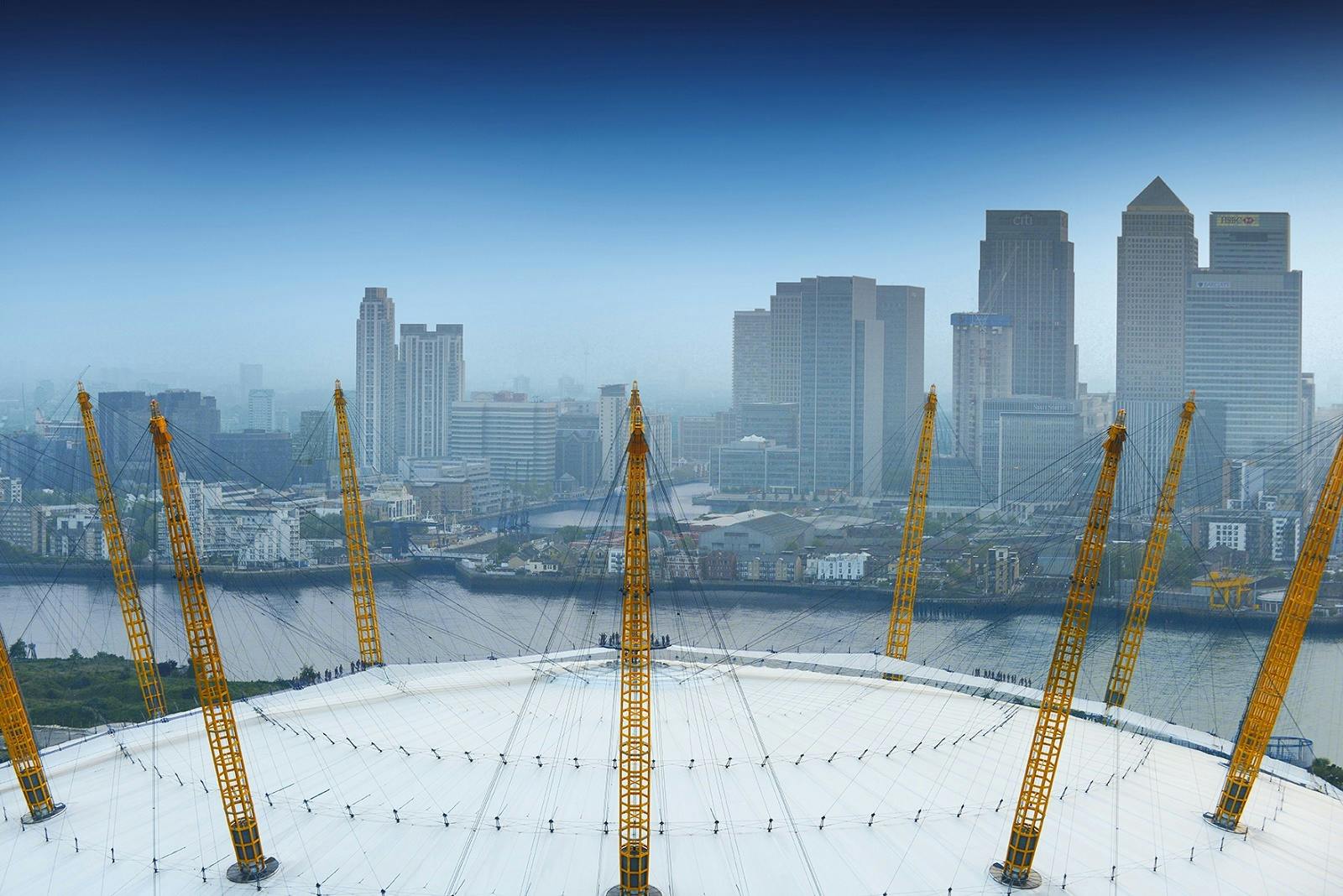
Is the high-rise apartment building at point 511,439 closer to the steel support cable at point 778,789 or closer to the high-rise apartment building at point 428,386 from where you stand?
the high-rise apartment building at point 428,386

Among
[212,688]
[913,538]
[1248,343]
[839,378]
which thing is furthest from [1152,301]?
[212,688]

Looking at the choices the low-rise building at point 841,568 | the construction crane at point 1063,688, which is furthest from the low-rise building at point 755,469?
the construction crane at point 1063,688

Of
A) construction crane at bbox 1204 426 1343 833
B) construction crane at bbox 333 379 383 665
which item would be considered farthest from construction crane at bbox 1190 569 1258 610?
construction crane at bbox 333 379 383 665

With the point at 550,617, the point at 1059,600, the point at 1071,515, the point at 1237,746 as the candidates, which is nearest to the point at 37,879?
the point at 1237,746

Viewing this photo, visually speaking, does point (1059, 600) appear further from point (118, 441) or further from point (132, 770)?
point (118, 441)

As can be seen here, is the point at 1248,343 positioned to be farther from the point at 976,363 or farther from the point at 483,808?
the point at 483,808
